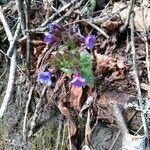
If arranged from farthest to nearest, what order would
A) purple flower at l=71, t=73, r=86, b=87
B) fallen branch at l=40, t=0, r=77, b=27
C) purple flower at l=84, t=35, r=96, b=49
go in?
fallen branch at l=40, t=0, r=77, b=27
purple flower at l=84, t=35, r=96, b=49
purple flower at l=71, t=73, r=86, b=87

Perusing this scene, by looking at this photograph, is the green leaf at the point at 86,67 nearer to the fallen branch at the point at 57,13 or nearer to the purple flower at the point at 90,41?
Result: the purple flower at the point at 90,41

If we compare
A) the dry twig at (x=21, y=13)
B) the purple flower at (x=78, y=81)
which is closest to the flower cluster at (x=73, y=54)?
the purple flower at (x=78, y=81)

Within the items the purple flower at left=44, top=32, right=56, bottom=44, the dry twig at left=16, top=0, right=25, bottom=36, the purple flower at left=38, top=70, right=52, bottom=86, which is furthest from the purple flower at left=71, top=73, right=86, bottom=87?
the dry twig at left=16, top=0, right=25, bottom=36

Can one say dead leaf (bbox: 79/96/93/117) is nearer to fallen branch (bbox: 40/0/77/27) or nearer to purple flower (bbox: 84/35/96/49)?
purple flower (bbox: 84/35/96/49)

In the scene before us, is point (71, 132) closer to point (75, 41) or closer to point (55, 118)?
point (55, 118)

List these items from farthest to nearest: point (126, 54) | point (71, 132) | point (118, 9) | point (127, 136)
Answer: point (118, 9), point (126, 54), point (71, 132), point (127, 136)

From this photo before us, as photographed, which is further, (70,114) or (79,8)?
(79,8)

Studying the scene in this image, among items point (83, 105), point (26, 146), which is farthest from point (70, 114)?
point (26, 146)
